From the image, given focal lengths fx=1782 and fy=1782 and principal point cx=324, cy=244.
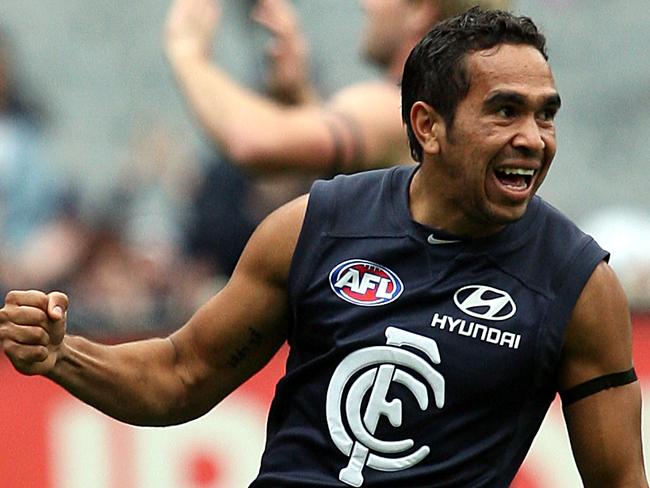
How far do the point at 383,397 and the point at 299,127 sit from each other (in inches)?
68.1

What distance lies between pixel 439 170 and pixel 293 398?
624mm

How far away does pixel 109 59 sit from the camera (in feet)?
29.8

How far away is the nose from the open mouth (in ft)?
0.17

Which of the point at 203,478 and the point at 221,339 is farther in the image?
the point at 203,478

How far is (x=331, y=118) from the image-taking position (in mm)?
5461

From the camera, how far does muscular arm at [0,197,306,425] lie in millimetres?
4094

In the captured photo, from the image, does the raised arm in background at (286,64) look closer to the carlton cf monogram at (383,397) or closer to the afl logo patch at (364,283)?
the afl logo patch at (364,283)

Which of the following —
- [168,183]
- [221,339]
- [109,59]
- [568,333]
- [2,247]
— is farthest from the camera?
[109,59]

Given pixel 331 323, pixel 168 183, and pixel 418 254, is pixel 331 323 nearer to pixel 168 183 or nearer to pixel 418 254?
pixel 418 254

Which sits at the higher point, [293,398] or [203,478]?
[293,398]

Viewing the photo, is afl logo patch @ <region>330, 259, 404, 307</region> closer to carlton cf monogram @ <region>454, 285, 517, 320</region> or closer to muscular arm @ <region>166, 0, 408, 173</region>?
carlton cf monogram @ <region>454, 285, 517, 320</region>

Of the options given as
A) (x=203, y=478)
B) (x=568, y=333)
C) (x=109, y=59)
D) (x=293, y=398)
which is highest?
(x=109, y=59)

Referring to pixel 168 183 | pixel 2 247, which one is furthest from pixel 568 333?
pixel 168 183

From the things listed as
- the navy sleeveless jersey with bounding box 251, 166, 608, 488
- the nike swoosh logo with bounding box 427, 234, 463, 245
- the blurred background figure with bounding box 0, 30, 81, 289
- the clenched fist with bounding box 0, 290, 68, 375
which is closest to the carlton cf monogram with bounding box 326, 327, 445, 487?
the navy sleeveless jersey with bounding box 251, 166, 608, 488
